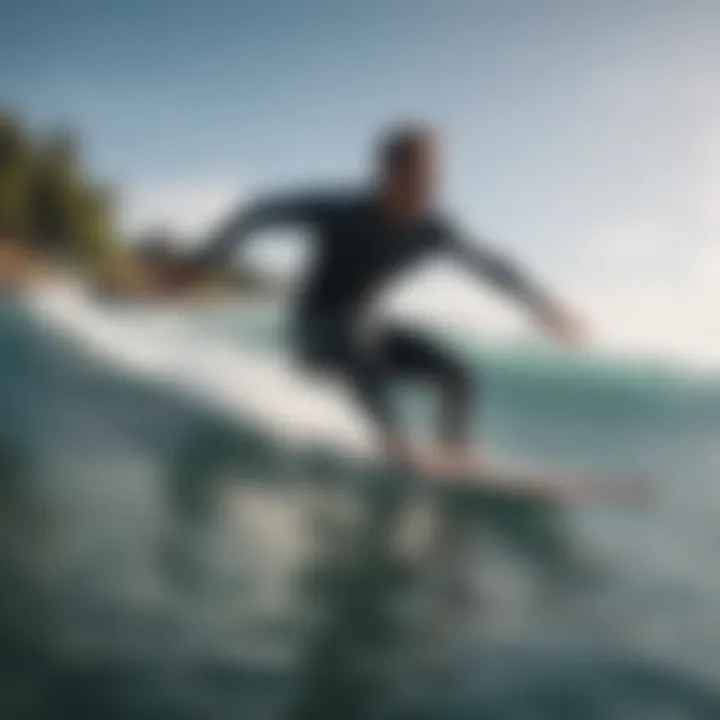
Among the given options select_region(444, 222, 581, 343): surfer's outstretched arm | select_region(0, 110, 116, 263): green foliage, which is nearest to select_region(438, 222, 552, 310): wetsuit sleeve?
select_region(444, 222, 581, 343): surfer's outstretched arm

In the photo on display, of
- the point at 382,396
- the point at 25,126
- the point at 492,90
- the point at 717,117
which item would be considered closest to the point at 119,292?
the point at 25,126

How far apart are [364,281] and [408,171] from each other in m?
0.15

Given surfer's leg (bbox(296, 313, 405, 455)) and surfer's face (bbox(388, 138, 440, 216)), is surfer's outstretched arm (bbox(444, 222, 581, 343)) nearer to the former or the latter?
surfer's face (bbox(388, 138, 440, 216))

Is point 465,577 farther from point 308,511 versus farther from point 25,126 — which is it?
point 25,126

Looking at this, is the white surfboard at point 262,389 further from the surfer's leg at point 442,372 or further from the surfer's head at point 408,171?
the surfer's head at point 408,171

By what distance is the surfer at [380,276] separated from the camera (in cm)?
127

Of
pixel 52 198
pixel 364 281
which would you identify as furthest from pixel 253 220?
pixel 52 198

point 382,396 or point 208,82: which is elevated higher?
point 208,82

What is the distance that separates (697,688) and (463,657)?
0.27 metres

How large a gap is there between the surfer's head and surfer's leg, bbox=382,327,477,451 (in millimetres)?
157

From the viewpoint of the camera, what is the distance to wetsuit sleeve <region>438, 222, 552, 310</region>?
129 cm

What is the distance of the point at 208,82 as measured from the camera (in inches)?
53.2

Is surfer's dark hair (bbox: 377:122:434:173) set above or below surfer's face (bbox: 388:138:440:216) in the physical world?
above

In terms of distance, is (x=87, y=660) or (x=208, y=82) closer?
(x=87, y=660)
